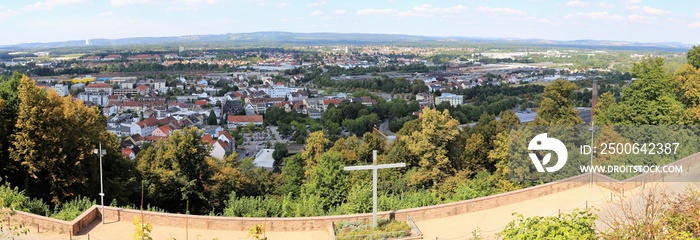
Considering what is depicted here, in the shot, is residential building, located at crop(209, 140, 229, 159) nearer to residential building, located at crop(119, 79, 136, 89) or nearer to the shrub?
the shrub

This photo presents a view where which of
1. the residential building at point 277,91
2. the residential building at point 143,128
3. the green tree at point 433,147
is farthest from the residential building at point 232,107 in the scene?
the green tree at point 433,147

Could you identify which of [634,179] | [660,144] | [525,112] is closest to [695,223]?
[634,179]

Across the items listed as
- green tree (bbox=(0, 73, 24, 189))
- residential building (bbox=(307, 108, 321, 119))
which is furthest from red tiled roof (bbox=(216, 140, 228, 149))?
green tree (bbox=(0, 73, 24, 189))

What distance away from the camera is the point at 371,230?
31.0 feet

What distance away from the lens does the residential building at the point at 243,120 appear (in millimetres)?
56141

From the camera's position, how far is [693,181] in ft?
42.2

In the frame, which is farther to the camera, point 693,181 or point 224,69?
point 224,69

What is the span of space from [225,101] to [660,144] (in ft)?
199

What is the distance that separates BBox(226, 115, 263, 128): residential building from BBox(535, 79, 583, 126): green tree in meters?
41.2

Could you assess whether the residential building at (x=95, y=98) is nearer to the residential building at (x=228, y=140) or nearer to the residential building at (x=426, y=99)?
the residential building at (x=228, y=140)

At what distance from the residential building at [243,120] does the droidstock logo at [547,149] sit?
42939 millimetres

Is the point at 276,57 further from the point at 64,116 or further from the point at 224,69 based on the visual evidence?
the point at 64,116

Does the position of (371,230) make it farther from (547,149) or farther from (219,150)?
(219,150)

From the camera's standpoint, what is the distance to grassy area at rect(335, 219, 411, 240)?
30.3ft
